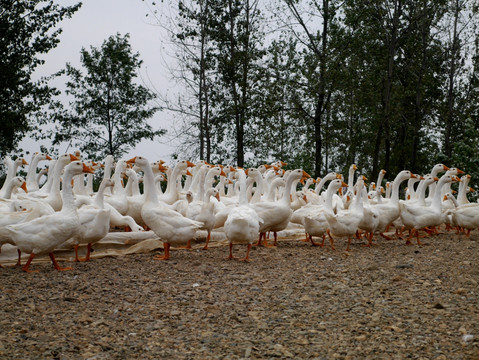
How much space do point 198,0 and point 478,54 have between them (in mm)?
16733

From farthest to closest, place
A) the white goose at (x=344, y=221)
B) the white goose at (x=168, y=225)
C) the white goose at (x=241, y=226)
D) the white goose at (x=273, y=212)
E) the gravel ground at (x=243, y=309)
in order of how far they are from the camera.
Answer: the white goose at (x=273, y=212) < the white goose at (x=344, y=221) < the white goose at (x=168, y=225) < the white goose at (x=241, y=226) < the gravel ground at (x=243, y=309)

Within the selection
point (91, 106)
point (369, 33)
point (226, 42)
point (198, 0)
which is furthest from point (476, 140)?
point (91, 106)

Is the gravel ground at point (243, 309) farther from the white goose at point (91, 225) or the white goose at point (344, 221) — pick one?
the white goose at point (344, 221)

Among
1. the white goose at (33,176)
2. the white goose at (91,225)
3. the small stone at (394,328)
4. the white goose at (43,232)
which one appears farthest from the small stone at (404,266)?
the white goose at (33,176)

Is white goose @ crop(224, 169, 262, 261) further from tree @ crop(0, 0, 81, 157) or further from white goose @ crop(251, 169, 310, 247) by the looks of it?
tree @ crop(0, 0, 81, 157)

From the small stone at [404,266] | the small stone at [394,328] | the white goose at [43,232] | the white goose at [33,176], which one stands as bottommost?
the small stone at [394,328]

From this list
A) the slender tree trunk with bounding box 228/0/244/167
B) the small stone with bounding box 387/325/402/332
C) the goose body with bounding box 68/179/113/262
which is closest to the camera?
the small stone with bounding box 387/325/402/332

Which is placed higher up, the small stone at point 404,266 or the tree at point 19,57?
the tree at point 19,57

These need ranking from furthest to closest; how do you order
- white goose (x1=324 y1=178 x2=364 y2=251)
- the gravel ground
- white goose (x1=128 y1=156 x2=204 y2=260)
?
white goose (x1=324 y1=178 x2=364 y2=251) → white goose (x1=128 y1=156 x2=204 y2=260) → the gravel ground

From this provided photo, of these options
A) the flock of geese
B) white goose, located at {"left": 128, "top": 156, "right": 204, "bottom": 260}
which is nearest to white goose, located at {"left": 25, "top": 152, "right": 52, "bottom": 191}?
the flock of geese

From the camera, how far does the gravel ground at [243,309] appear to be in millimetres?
4617

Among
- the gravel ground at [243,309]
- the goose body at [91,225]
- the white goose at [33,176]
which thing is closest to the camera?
the gravel ground at [243,309]

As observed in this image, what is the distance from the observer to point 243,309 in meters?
5.85

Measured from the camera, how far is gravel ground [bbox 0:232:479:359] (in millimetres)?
4617
